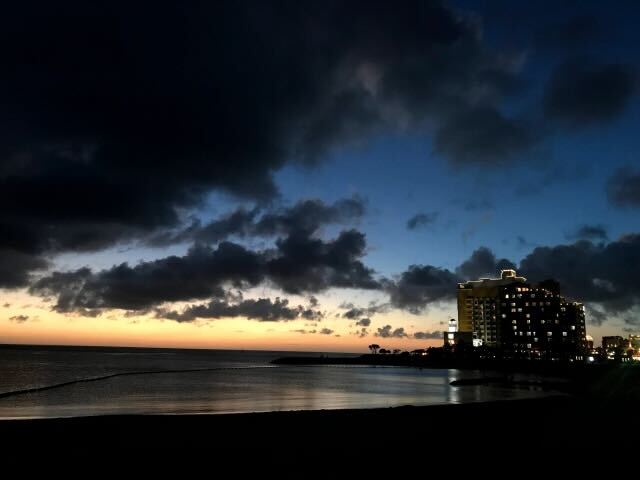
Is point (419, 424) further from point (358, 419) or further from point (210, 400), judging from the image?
point (210, 400)

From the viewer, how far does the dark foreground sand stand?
758 inches

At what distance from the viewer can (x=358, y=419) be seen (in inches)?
1125

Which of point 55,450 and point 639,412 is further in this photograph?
point 639,412

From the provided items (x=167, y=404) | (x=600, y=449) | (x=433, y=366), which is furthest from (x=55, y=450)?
(x=433, y=366)

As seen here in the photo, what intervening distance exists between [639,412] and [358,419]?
62.8 ft

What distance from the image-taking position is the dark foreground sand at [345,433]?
63.2ft

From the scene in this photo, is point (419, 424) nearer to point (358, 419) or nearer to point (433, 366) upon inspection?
point (358, 419)

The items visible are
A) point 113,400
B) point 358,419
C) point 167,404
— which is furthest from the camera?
point 113,400

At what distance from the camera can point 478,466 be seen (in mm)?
16031

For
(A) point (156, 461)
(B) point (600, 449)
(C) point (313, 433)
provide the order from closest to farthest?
1. (A) point (156, 461)
2. (B) point (600, 449)
3. (C) point (313, 433)

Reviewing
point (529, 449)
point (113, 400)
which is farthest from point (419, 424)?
point (113, 400)

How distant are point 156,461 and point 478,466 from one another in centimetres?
1051

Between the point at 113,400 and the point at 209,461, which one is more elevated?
the point at 209,461

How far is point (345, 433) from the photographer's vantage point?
76.4ft
